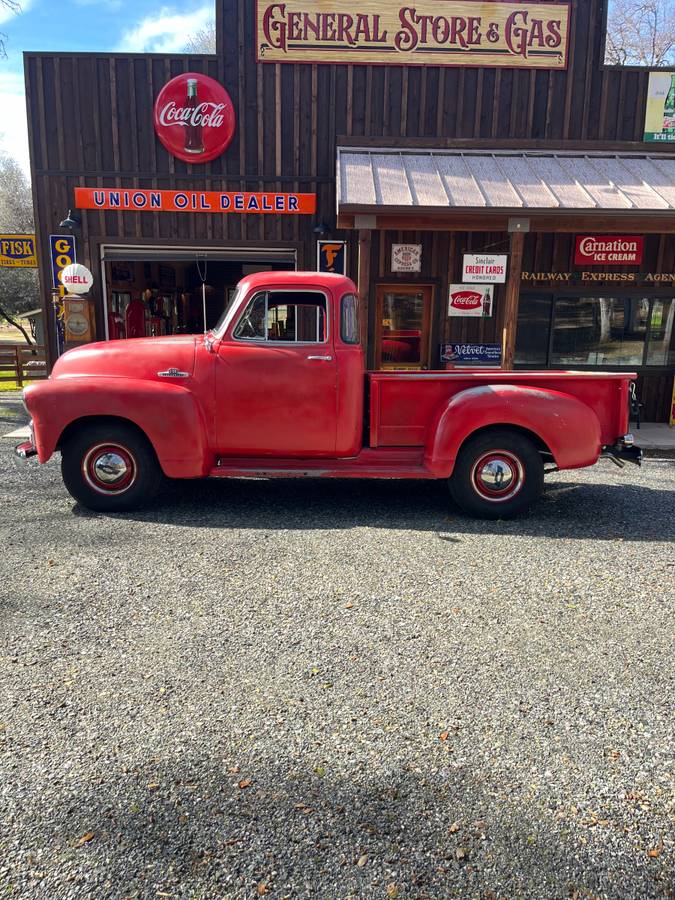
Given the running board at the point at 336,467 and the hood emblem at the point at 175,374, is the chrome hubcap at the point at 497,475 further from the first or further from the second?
the hood emblem at the point at 175,374

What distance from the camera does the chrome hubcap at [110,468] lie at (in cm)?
586

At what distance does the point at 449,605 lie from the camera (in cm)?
413

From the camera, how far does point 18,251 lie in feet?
36.8

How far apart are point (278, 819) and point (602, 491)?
18.7 feet

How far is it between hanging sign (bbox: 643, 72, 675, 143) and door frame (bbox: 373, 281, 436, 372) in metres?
4.40

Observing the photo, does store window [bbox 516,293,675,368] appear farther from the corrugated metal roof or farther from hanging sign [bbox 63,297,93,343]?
hanging sign [bbox 63,297,93,343]

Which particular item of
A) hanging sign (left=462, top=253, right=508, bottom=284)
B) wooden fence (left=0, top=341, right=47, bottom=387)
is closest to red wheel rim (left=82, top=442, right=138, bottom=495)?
hanging sign (left=462, top=253, right=508, bottom=284)

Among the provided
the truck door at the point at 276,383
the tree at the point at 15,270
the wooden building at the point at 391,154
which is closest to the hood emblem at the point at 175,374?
the truck door at the point at 276,383

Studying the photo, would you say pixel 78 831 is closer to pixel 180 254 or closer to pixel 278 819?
pixel 278 819

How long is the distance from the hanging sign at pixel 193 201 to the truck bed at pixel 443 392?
5.98 meters

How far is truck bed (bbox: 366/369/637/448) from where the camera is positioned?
597cm

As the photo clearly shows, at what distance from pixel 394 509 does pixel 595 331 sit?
6909 millimetres

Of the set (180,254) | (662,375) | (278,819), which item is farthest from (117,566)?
(662,375)

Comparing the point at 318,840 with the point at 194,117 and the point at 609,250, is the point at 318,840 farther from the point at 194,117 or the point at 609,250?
the point at 609,250
